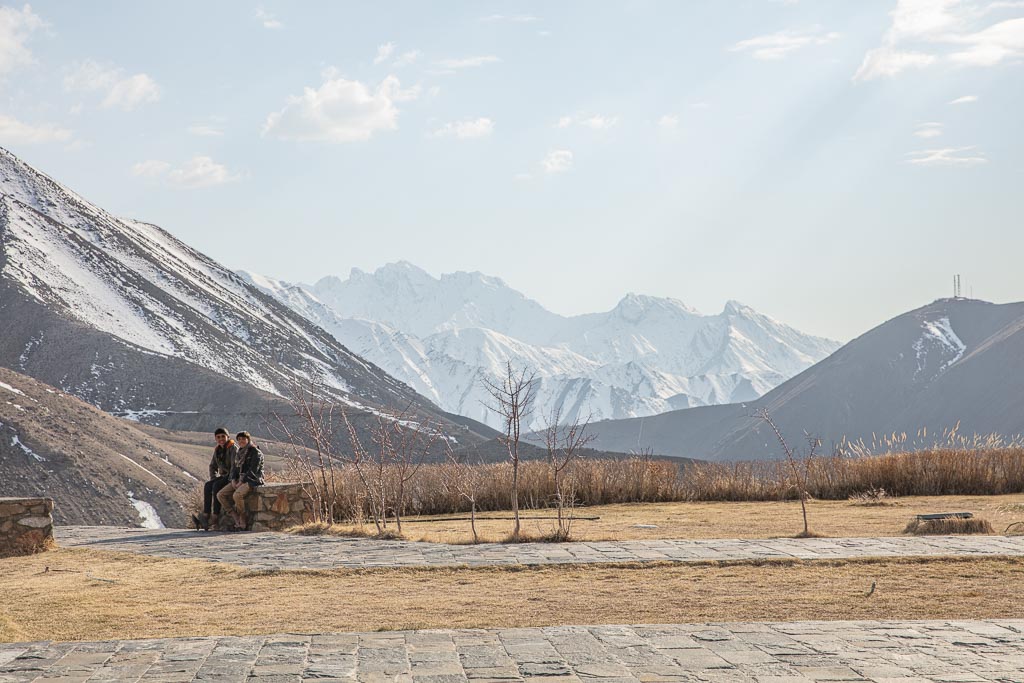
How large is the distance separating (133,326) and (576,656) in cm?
8352

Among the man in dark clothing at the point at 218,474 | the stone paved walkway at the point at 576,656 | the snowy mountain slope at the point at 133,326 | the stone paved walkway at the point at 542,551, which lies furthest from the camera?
the snowy mountain slope at the point at 133,326

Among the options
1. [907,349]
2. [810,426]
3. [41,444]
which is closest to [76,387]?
[41,444]

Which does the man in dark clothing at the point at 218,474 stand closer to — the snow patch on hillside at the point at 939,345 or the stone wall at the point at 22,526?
the stone wall at the point at 22,526

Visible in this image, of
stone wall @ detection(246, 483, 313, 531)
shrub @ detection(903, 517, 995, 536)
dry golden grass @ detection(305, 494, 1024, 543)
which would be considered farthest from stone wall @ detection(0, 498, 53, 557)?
shrub @ detection(903, 517, 995, 536)

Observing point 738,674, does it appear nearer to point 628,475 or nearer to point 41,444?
point 628,475

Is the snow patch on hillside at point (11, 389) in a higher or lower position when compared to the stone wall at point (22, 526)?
higher

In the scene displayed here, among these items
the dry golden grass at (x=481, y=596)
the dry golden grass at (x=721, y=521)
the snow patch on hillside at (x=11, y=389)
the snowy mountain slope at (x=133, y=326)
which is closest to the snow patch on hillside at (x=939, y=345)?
the snowy mountain slope at (x=133, y=326)

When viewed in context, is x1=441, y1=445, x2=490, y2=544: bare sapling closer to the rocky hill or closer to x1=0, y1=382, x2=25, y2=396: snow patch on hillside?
the rocky hill

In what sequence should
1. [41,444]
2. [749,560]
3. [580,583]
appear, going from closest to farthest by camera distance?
1. [580,583]
2. [749,560]
3. [41,444]

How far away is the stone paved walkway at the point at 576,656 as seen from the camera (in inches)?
193

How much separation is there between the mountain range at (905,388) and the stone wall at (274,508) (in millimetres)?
105199

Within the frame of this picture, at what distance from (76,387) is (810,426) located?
326ft

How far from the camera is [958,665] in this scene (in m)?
5.03

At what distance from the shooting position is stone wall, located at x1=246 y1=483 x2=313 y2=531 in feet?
40.8
